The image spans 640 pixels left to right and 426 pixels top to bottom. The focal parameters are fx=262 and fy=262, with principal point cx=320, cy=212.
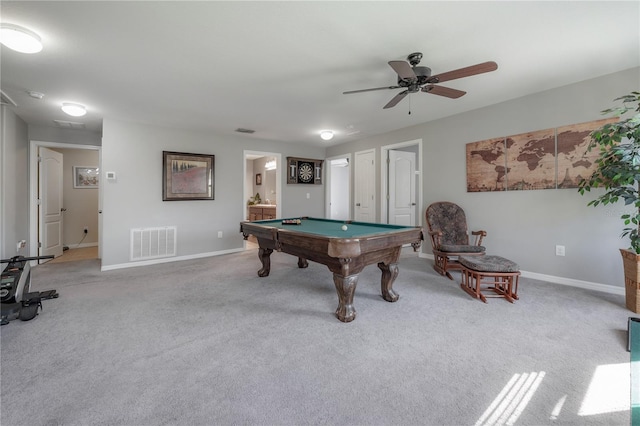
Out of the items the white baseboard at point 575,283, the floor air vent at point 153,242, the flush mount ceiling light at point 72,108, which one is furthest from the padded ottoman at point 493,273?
the flush mount ceiling light at point 72,108

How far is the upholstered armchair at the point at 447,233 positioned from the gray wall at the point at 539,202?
0.76 ft

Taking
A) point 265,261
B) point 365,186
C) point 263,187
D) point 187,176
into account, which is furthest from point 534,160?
point 263,187

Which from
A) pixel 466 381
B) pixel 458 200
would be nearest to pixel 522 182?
pixel 458 200

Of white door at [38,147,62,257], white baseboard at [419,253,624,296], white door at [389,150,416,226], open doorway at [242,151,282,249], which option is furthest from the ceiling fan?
white door at [38,147,62,257]

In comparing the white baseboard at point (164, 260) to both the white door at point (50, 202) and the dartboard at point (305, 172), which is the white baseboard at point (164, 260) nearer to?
the white door at point (50, 202)

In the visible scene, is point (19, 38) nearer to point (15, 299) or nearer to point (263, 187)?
point (15, 299)

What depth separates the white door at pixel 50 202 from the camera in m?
4.62

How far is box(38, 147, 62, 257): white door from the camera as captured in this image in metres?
4.62

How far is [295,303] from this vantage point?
2686 mm

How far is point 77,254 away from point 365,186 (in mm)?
6069

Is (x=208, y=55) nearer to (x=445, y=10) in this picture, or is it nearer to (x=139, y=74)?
(x=139, y=74)

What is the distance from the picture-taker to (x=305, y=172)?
20.7 ft

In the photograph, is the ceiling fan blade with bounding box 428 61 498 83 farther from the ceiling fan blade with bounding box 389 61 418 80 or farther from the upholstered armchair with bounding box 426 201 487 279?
the upholstered armchair with bounding box 426 201 487 279

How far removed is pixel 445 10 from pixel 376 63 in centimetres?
76
